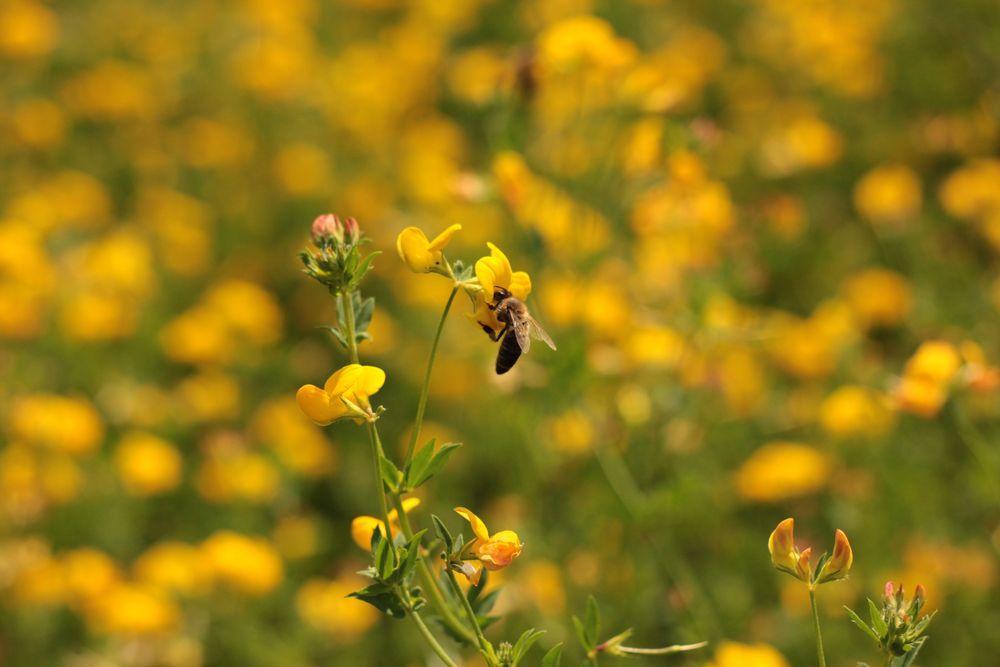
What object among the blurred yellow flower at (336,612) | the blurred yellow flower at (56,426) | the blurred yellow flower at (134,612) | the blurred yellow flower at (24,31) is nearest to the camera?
the blurred yellow flower at (134,612)

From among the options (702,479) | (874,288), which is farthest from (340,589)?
(874,288)

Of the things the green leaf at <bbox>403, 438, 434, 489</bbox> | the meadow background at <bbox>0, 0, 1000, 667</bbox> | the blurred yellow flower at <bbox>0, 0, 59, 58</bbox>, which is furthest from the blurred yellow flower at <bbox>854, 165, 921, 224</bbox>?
the blurred yellow flower at <bbox>0, 0, 59, 58</bbox>

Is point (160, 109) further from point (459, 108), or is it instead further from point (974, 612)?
point (974, 612)

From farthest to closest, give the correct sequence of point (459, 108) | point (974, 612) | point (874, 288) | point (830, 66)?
point (459, 108)
point (830, 66)
point (874, 288)
point (974, 612)

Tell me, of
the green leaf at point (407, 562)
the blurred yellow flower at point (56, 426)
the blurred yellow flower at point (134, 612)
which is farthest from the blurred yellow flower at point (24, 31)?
the green leaf at point (407, 562)

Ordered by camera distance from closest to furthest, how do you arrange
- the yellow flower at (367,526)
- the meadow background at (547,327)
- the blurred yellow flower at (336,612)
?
the yellow flower at (367,526) < the meadow background at (547,327) < the blurred yellow flower at (336,612)

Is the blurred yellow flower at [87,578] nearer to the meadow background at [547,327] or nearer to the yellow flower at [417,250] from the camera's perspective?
the meadow background at [547,327]

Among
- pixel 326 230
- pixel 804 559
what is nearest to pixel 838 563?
pixel 804 559
